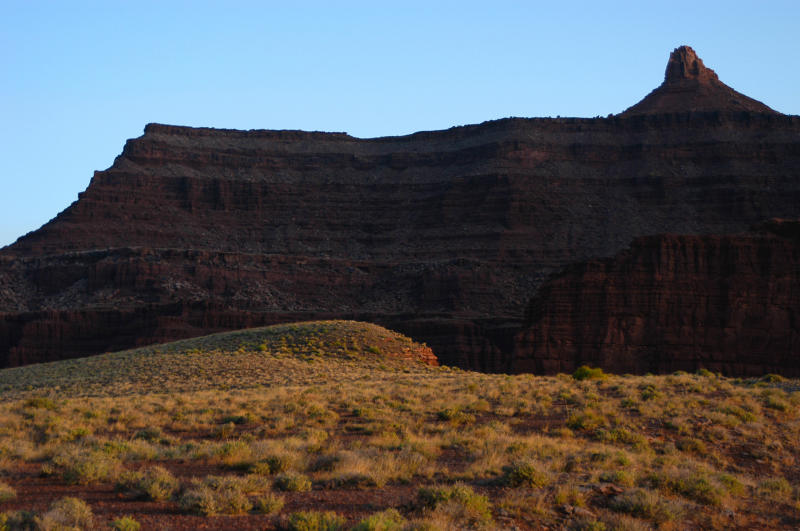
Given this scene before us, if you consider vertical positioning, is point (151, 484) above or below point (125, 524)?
above

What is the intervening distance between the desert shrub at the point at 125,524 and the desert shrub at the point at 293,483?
2731 millimetres

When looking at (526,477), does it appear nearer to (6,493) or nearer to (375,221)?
(6,493)

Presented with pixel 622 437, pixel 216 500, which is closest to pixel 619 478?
pixel 622 437

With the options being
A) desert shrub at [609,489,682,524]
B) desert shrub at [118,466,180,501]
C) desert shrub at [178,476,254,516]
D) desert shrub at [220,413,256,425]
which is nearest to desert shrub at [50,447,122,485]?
desert shrub at [118,466,180,501]

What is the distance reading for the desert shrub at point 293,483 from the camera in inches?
586

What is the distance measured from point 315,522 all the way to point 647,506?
5.01 meters

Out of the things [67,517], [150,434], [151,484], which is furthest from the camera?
[150,434]

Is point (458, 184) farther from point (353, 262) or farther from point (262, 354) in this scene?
point (262, 354)

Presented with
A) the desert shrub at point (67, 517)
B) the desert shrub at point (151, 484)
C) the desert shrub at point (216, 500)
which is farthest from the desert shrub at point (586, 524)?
the desert shrub at point (67, 517)

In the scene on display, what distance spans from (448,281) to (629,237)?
93.1 ft

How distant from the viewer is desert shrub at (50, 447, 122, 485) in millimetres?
15570

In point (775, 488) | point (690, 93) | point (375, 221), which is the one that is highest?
point (690, 93)

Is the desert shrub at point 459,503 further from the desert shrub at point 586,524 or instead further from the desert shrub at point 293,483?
the desert shrub at point 293,483

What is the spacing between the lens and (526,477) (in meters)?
15.4
